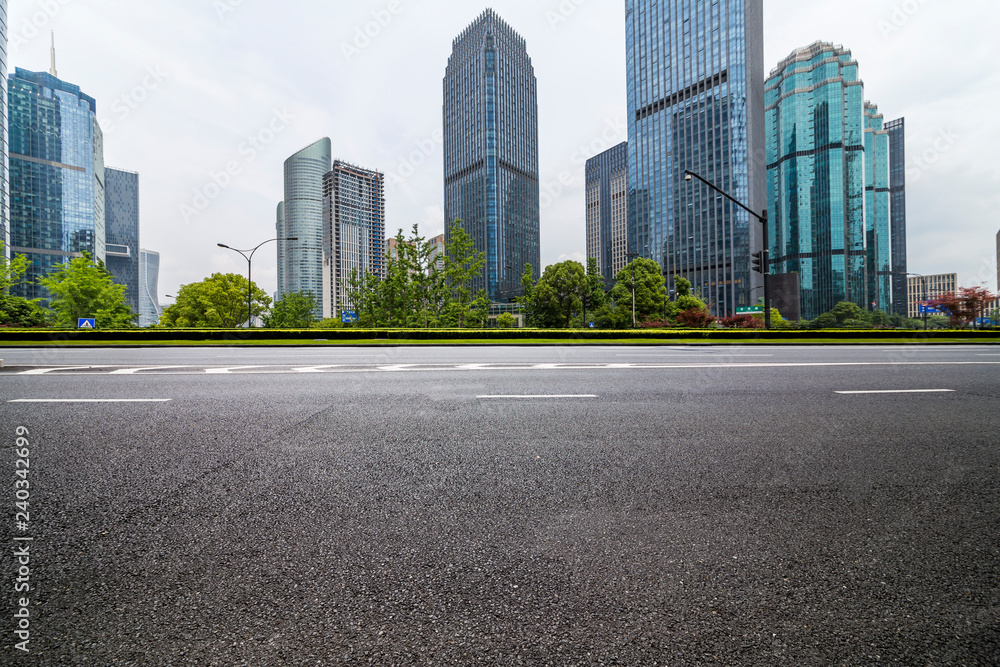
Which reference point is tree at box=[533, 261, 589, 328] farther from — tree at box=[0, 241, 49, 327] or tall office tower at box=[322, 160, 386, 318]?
tall office tower at box=[322, 160, 386, 318]

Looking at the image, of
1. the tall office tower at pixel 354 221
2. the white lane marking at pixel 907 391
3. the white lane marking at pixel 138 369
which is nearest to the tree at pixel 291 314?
the white lane marking at pixel 138 369

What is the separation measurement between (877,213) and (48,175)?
219 m

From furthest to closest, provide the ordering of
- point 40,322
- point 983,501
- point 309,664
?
1. point 40,322
2. point 983,501
3. point 309,664

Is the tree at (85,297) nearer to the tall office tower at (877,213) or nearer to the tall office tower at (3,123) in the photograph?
the tall office tower at (3,123)

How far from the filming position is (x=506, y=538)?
2082 millimetres

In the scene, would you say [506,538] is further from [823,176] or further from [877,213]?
[877,213]

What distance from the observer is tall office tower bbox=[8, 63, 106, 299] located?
325ft

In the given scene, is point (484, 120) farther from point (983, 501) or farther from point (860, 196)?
point (983, 501)

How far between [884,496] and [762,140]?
12541cm

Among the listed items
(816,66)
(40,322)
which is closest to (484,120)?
(816,66)

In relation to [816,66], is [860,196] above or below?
below

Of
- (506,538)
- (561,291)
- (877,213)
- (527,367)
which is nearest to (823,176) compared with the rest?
(877,213)

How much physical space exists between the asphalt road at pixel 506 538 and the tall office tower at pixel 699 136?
11044 centimetres

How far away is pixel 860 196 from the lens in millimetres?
108562
